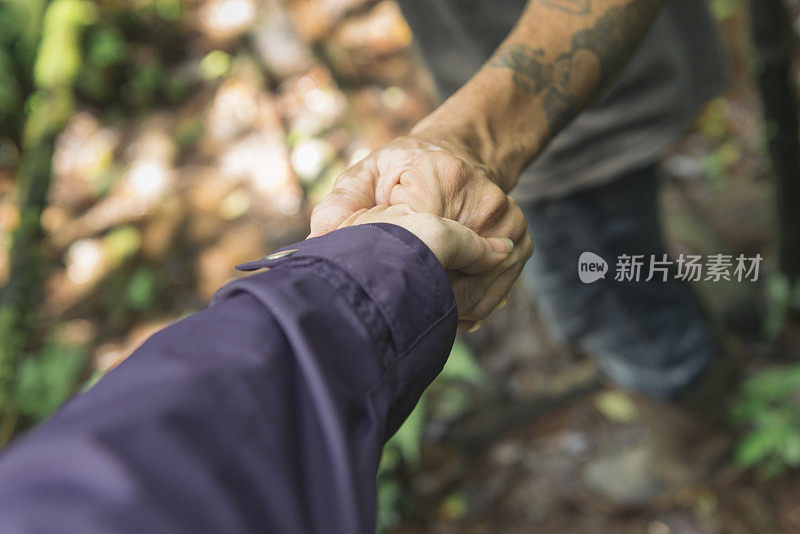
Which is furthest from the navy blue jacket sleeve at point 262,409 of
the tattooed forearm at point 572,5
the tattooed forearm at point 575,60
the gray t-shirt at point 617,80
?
the gray t-shirt at point 617,80

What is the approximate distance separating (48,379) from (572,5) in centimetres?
330

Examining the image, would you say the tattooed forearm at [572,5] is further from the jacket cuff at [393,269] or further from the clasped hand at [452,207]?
the jacket cuff at [393,269]

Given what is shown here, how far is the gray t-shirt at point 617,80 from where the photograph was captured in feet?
5.36

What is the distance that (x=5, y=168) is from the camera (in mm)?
4469

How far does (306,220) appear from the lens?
11.5 feet

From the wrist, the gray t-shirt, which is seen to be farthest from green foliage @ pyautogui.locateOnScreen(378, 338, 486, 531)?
the wrist

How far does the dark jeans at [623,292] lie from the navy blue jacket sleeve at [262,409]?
117cm

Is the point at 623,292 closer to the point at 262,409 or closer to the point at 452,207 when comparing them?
the point at 452,207

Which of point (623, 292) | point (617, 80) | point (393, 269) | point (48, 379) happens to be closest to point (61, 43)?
point (48, 379)

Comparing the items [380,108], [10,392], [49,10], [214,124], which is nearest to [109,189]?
[214,124]

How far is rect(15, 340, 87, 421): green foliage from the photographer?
3.10m

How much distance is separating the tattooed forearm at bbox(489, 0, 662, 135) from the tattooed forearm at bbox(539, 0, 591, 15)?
0.14 feet

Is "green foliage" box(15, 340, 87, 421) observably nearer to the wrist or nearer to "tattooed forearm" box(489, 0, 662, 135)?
the wrist

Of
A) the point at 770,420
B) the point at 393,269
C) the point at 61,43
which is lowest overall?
the point at 770,420
